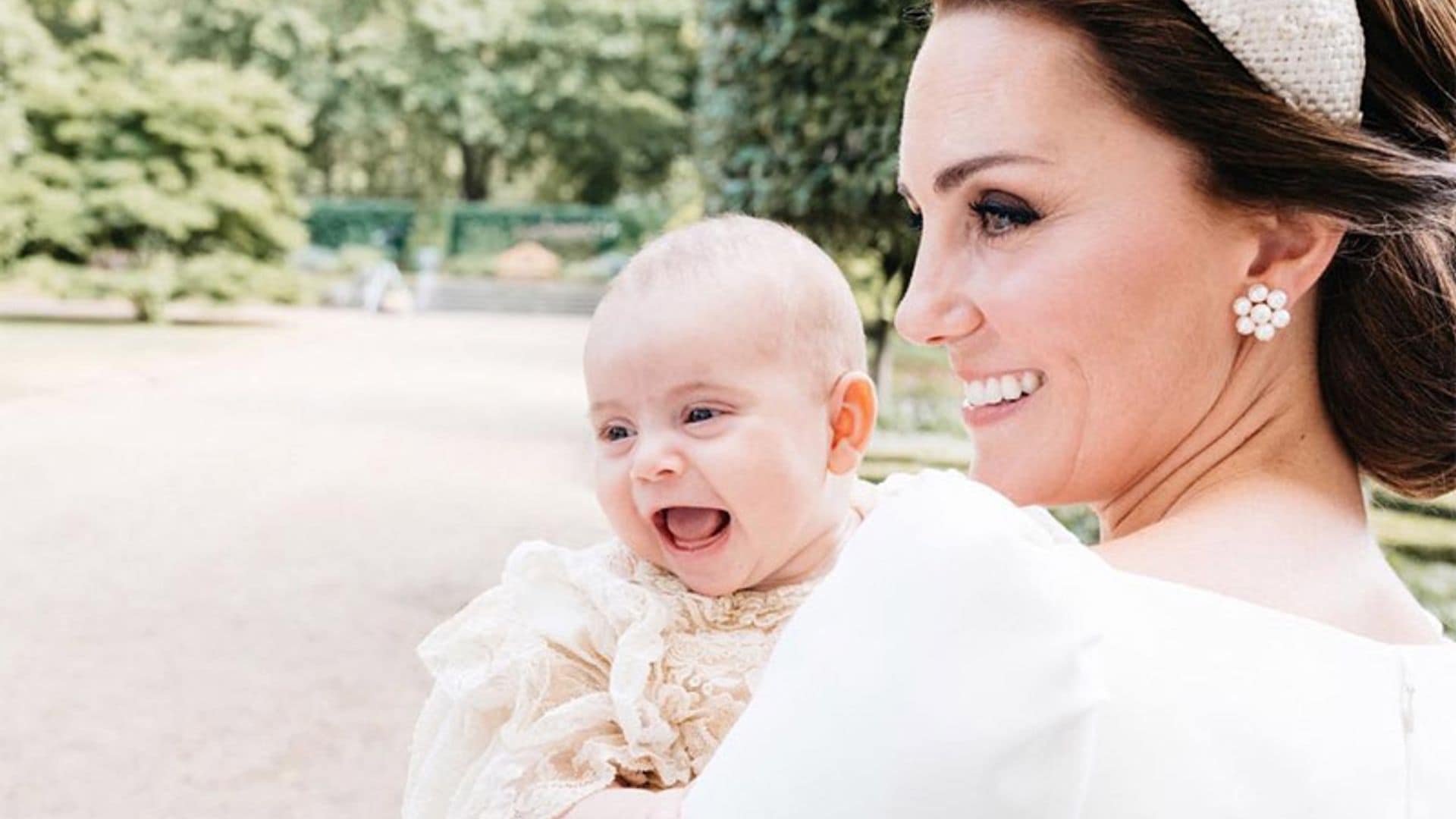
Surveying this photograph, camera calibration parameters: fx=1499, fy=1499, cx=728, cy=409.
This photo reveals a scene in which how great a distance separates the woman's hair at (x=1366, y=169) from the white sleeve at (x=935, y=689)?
0.47 metres

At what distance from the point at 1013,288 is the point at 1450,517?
20.7 feet

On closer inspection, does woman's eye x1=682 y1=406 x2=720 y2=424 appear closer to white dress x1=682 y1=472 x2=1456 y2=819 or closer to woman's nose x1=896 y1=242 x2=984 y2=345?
woman's nose x1=896 y1=242 x2=984 y2=345

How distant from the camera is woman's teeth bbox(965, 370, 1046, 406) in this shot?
1380 mm

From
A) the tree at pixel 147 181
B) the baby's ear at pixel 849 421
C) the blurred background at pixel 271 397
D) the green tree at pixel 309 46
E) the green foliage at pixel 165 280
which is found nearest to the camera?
the baby's ear at pixel 849 421

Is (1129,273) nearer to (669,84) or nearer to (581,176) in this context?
(669,84)

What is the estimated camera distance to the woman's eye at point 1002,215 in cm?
132

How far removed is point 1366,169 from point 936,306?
39 cm

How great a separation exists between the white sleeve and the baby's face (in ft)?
2.18

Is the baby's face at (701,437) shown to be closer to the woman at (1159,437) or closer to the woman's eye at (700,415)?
the woman's eye at (700,415)

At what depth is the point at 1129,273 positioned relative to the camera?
1.29 m

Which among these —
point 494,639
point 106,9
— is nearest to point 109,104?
point 106,9

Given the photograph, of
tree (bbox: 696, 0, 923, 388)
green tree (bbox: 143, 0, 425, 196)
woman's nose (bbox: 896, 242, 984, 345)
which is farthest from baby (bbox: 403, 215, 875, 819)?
green tree (bbox: 143, 0, 425, 196)

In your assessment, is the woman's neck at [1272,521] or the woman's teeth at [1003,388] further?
the woman's teeth at [1003,388]

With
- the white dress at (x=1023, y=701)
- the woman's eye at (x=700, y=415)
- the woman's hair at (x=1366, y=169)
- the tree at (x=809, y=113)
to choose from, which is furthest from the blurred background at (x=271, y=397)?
the white dress at (x=1023, y=701)
